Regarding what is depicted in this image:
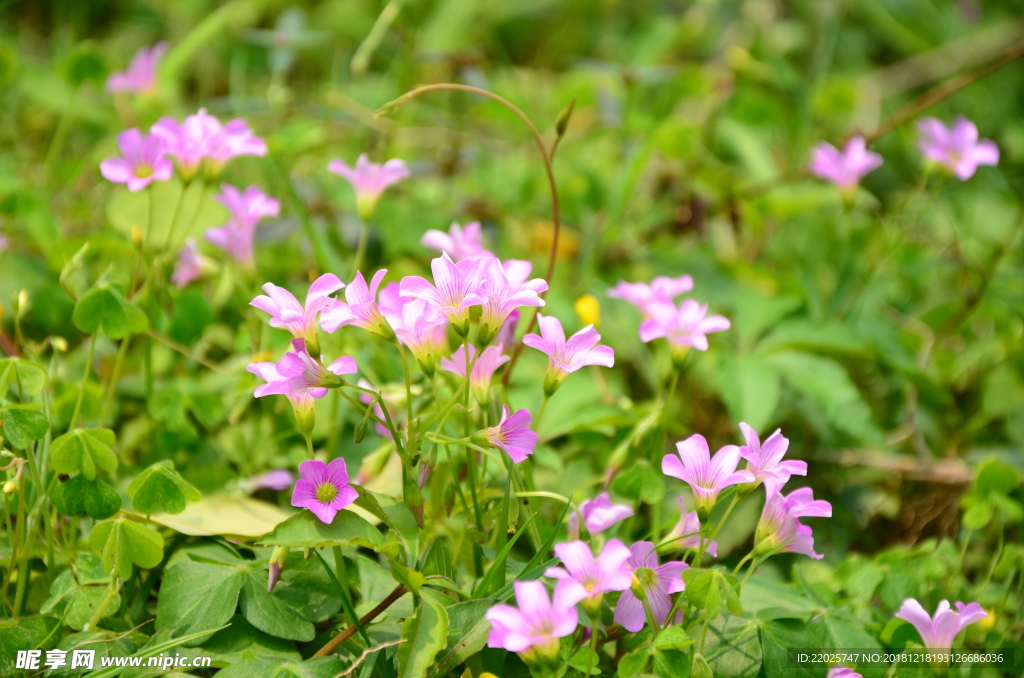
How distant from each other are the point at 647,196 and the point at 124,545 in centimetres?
181

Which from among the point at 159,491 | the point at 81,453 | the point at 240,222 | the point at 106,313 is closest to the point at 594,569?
the point at 159,491

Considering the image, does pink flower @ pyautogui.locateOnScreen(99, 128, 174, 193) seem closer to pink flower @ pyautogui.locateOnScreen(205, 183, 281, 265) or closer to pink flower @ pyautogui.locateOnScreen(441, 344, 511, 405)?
pink flower @ pyautogui.locateOnScreen(205, 183, 281, 265)

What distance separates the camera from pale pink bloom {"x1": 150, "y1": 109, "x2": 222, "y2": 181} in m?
1.19

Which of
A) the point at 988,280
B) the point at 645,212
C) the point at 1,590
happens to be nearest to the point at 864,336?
the point at 988,280

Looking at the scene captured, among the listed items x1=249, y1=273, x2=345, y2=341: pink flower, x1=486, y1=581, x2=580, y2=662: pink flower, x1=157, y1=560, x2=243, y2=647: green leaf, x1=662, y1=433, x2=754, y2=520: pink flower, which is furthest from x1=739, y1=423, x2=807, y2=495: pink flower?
x1=157, y1=560, x2=243, y2=647: green leaf

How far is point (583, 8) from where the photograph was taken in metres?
3.32

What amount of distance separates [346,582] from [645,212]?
1.55 meters

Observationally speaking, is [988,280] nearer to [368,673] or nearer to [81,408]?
[368,673]

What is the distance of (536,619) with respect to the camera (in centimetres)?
79

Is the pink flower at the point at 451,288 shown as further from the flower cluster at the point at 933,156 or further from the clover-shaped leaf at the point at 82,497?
the flower cluster at the point at 933,156

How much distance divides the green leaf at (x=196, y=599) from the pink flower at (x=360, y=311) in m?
0.34

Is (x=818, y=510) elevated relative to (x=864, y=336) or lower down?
elevated

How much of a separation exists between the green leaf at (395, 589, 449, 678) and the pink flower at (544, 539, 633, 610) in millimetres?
136

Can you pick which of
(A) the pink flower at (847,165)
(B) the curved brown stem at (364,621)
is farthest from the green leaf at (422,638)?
(A) the pink flower at (847,165)
